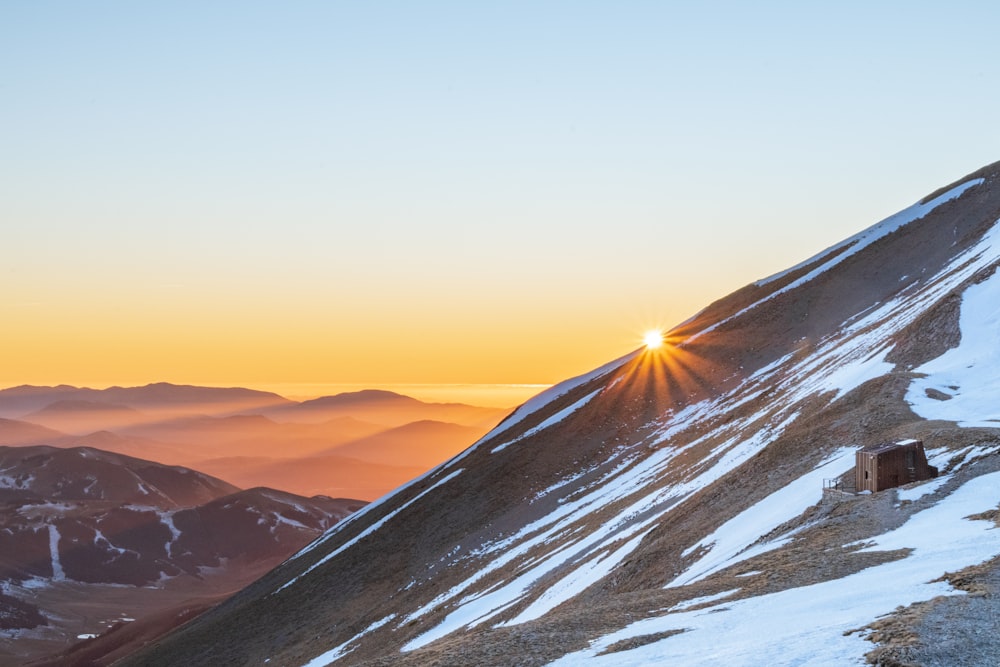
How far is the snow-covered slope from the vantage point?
19.8m

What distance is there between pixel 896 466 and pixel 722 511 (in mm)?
9648

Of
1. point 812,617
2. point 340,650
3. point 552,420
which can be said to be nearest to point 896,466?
point 812,617

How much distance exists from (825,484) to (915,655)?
61.7ft

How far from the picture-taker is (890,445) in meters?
30.1

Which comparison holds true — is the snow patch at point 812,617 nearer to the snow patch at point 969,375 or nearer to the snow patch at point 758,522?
the snow patch at point 758,522

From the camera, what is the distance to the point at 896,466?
2953cm

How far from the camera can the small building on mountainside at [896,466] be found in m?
29.5

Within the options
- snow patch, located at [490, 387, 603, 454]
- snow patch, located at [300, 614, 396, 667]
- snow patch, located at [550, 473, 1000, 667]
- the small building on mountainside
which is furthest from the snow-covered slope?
the small building on mountainside

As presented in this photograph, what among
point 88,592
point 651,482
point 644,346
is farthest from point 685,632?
point 88,592

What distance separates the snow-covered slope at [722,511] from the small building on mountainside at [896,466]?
0.81 metres

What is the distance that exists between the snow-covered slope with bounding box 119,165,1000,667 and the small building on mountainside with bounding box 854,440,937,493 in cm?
81

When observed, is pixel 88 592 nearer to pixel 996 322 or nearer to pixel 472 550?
pixel 472 550

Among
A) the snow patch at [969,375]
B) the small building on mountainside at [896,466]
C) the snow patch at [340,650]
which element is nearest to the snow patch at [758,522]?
the small building on mountainside at [896,466]

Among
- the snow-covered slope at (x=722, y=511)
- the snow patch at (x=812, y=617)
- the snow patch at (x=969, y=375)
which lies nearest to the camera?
the snow patch at (x=812, y=617)
